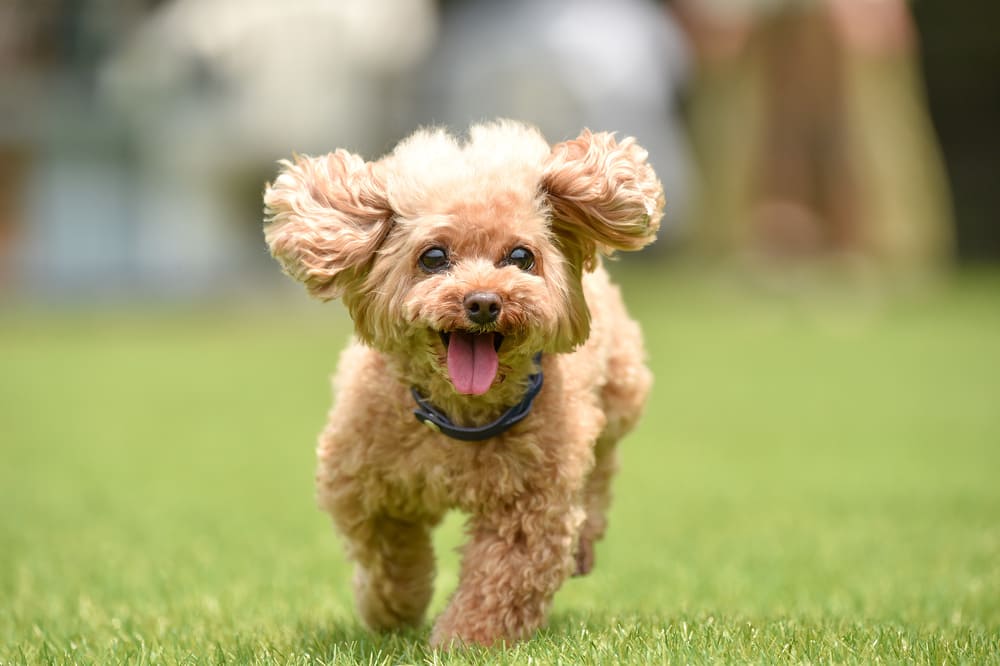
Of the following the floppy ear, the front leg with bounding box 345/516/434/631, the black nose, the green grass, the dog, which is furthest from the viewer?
the front leg with bounding box 345/516/434/631

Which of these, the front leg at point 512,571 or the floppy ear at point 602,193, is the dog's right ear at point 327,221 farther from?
the front leg at point 512,571

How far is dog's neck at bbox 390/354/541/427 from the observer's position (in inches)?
142

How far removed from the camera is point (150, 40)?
22.2m

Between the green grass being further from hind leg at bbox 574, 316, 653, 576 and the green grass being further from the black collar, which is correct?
the black collar

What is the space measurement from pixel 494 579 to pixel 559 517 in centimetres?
23

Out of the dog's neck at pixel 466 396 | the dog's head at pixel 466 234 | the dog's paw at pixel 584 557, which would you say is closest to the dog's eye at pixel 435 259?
the dog's head at pixel 466 234

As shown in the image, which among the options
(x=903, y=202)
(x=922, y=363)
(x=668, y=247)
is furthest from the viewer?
(x=668, y=247)

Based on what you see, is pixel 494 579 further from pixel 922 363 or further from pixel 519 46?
pixel 519 46

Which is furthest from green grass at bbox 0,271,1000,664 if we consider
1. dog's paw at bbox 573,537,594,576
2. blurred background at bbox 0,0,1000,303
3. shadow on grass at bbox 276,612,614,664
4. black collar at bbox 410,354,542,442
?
blurred background at bbox 0,0,1000,303

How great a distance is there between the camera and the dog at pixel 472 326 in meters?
3.46

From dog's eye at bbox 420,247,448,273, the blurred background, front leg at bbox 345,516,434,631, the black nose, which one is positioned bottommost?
front leg at bbox 345,516,434,631

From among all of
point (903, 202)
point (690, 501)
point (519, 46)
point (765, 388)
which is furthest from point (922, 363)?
point (519, 46)

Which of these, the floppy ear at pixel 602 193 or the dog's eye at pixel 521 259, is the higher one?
the floppy ear at pixel 602 193

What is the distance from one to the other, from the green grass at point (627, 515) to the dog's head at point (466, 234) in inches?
30.5
